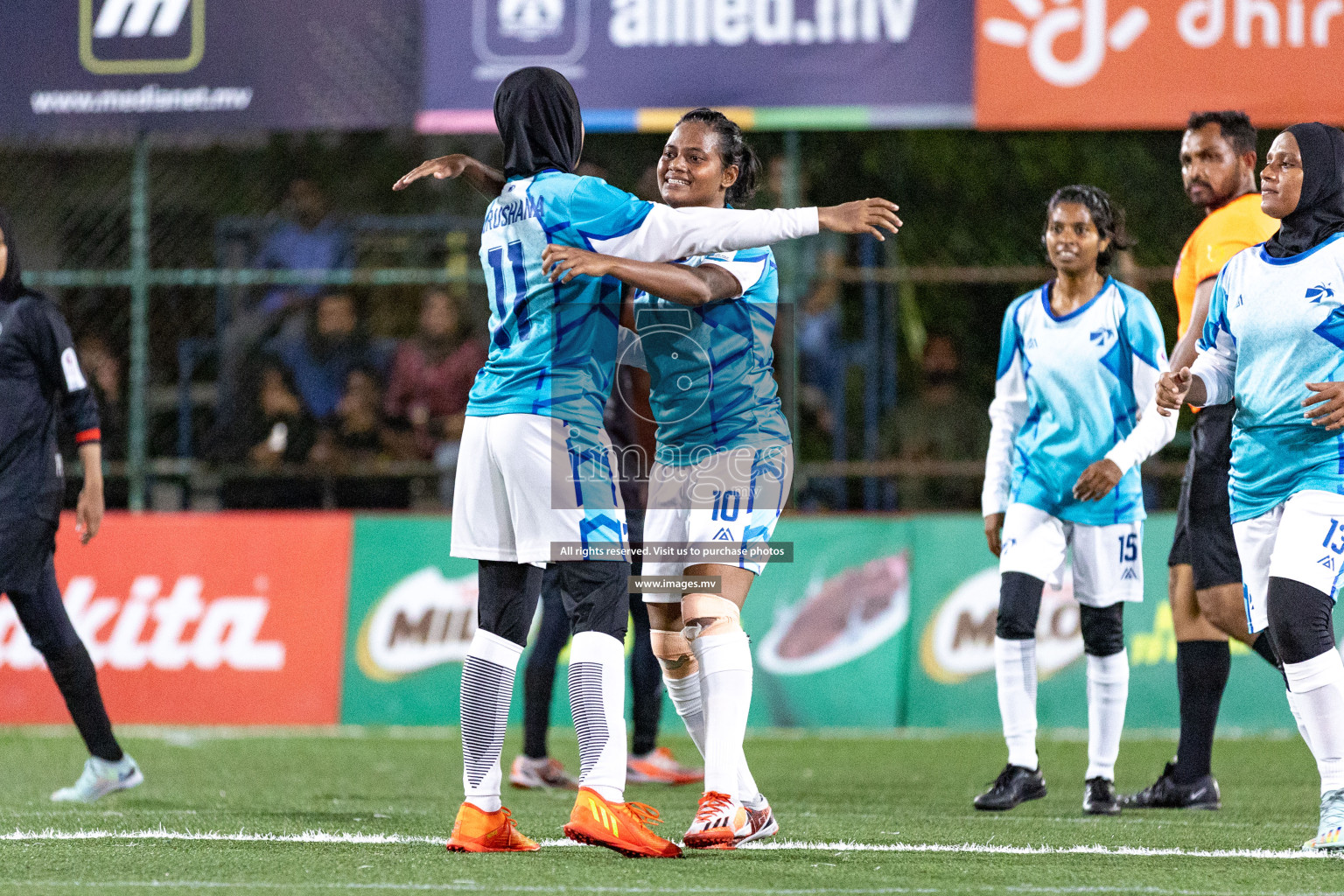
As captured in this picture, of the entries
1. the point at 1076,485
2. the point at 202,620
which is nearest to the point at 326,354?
the point at 202,620

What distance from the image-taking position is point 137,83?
11.0 m

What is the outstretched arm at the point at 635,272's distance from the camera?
4773 mm

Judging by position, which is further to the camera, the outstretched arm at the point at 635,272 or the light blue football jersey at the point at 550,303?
the light blue football jersey at the point at 550,303

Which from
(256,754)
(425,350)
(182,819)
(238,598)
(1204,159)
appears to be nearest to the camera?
(182,819)

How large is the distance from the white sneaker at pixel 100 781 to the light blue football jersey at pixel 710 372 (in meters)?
2.80

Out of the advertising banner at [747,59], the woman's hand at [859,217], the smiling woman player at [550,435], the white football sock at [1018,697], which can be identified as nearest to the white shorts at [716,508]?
the smiling woman player at [550,435]

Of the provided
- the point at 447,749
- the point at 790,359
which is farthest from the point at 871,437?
the point at 447,749

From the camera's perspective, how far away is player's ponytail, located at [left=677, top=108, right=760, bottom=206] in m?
5.61

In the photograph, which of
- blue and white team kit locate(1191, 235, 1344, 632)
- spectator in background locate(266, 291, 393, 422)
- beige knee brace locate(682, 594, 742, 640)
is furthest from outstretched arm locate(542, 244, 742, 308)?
spectator in background locate(266, 291, 393, 422)

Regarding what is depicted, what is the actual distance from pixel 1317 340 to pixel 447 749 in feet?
17.3

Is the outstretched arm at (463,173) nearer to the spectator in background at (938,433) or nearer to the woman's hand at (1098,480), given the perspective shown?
the woman's hand at (1098,480)

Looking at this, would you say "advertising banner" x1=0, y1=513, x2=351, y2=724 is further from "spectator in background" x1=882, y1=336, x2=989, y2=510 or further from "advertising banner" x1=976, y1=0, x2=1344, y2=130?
"advertising banner" x1=976, y1=0, x2=1344, y2=130

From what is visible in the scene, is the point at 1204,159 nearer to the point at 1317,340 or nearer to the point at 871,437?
the point at 1317,340

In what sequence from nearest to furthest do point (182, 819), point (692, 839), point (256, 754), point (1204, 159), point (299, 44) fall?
point (692, 839) < point (182, 819) < point (1204, 159) < point (256, 754) < point (299, 44)
